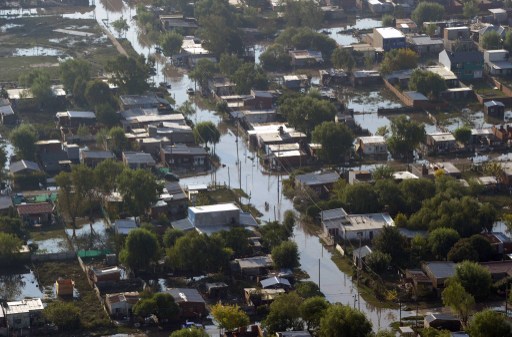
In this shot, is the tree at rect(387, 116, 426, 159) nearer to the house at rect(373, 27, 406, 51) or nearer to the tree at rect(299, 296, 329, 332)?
the tree at rect(299, 296, 329, 332)

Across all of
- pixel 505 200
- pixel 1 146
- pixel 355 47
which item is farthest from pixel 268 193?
pixel 355 47

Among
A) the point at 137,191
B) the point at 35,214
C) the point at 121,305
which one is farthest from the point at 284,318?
the point at 35,214

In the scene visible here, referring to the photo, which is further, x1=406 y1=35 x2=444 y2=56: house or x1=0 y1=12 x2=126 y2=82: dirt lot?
x1=406 y1=35 x2=444 y2=56: house

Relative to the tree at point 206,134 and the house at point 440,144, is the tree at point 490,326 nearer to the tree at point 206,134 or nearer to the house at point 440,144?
the house at point 440,144

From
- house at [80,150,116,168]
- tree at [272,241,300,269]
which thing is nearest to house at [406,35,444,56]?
house at [80,150,116,168]

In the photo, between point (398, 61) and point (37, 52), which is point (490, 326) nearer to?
point (398, 61)

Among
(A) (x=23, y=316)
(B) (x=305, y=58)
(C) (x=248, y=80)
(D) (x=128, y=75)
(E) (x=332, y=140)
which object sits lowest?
(B) (x=305, y=58)

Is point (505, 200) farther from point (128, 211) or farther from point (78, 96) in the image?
point (78, 96)
